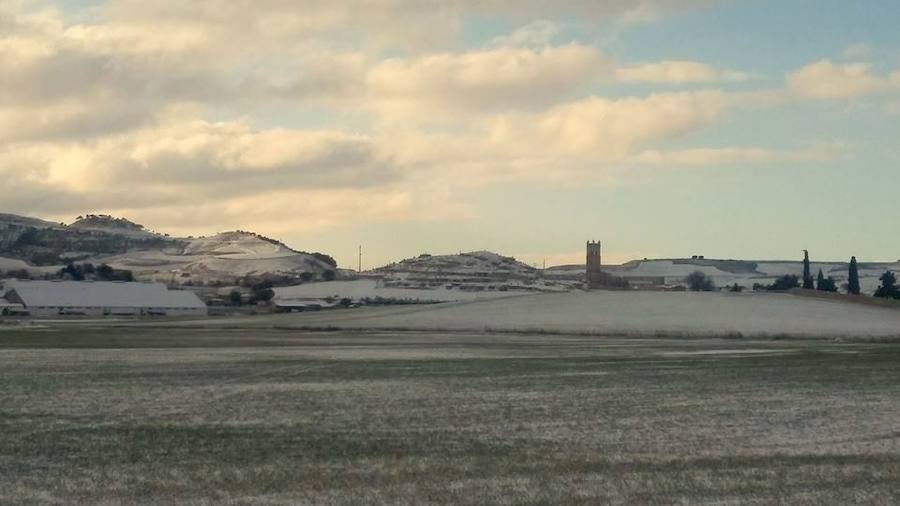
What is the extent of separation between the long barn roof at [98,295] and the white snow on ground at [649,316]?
52528 millimetres

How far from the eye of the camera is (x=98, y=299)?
15225 cm

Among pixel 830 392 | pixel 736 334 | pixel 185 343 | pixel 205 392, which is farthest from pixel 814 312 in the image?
pixel 205 392

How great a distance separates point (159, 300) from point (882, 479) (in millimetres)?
147639

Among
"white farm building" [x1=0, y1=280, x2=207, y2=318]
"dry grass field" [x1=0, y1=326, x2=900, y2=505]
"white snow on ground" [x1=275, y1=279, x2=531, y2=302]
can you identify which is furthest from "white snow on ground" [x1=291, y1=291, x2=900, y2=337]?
"white snow on ground" [x1=275, y1=279, x2=531, y2=302]

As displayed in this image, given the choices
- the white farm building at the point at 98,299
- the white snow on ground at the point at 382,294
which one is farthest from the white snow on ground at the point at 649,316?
the white snow on ground at the point at 382,294

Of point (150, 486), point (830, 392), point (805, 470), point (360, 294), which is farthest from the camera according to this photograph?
point (360, 294)

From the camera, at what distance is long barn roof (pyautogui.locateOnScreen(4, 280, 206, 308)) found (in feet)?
495

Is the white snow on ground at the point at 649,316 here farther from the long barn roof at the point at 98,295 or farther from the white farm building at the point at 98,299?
the long barn roof at the point at 98,295

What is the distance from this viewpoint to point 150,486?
15.2m

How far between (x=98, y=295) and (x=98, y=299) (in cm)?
165

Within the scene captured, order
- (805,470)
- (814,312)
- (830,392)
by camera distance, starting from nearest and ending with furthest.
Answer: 1. (805,470)
2. (830,392)
3. (814,312)

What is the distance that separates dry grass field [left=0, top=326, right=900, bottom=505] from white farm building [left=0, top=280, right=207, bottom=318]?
114 meters

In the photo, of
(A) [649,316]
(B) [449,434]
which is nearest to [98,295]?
(A) [649,316]

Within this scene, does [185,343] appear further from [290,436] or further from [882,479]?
[882,479]
